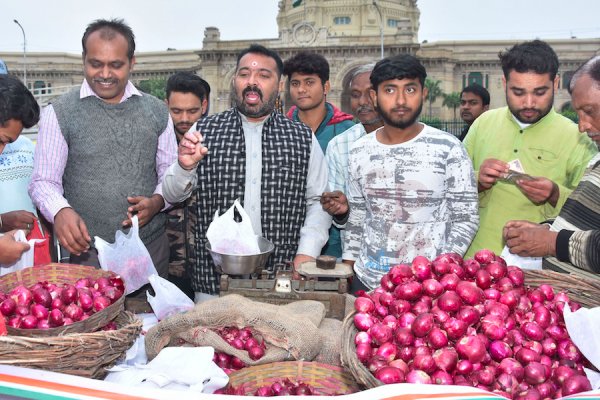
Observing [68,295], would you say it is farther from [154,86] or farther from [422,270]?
[154,86]

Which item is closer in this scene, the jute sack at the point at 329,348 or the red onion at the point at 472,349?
the red onion at the point at 472,349

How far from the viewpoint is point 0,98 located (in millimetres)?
2951

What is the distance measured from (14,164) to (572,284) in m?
3.11

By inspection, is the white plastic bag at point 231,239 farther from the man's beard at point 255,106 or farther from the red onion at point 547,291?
the red onion at point 547,291

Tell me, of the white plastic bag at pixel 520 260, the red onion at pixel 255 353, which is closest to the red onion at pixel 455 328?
the red onion at pixel 255 353

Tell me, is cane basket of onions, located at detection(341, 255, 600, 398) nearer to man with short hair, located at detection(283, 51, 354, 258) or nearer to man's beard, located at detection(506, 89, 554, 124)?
man's beard, located at detection(506, 89, 554, 124)

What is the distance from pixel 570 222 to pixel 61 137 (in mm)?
2669

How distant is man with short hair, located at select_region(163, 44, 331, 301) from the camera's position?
10.3ft

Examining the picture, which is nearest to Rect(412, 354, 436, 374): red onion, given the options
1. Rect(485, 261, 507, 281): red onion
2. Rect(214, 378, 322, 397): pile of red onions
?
Rect(214, 378, 322, 397): pile of red onions

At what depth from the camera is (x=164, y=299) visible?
2604 mm

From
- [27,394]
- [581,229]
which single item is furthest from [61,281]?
[581,229]

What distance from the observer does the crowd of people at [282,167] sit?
9.38 feet

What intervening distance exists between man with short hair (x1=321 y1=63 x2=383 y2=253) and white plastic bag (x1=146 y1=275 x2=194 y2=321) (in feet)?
3.11

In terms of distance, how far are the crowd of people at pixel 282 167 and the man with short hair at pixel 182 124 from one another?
0.50 meters
